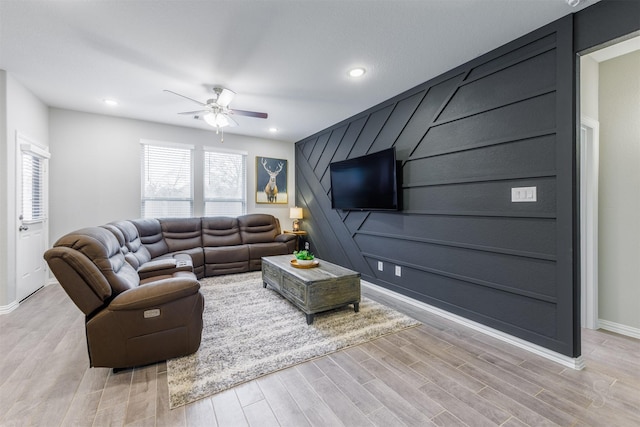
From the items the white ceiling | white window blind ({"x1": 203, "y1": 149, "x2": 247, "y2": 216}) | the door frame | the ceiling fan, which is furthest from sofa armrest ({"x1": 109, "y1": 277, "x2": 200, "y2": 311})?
the door frame

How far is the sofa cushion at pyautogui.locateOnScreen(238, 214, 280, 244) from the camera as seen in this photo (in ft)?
16.8

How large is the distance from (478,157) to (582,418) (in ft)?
6.66

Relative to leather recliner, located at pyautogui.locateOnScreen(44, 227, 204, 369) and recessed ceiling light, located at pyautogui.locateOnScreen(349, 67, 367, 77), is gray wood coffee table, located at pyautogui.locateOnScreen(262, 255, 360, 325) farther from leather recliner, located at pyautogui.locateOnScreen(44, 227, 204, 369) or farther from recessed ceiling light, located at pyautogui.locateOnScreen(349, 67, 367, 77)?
recessed ceiling light, located at pyautogui.locateOnScreen(349, 67, 367, 77)

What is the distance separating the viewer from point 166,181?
4.84m

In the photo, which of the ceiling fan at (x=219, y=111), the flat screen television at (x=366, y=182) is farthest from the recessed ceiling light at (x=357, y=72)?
the ceiling fan at (x=219, y=111)

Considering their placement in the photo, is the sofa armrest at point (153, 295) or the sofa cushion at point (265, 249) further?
the sofa cushion at point (265, 249)

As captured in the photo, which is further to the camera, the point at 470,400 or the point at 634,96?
the point at 634,96

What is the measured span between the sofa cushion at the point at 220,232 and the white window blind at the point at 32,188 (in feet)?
7.10

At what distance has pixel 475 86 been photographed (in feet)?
8.53

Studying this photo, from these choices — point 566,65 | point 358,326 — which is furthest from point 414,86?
point 358,326

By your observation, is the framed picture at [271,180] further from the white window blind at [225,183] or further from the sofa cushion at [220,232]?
the sofa cushion at [220,232]

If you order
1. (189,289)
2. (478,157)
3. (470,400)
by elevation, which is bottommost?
(470,400)

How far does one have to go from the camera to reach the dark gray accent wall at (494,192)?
6.59 ft

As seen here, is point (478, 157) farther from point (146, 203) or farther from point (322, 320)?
point (146, 203)
